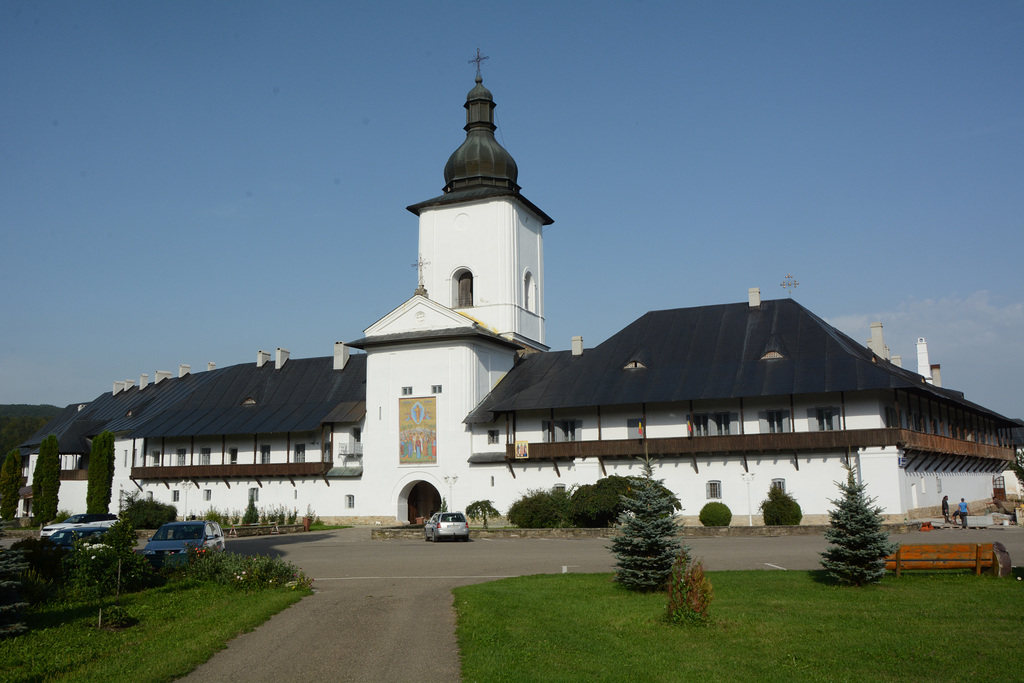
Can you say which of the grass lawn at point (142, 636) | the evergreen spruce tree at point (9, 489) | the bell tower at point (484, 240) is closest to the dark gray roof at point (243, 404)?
the evergreen spruce tree at point (9, 489)

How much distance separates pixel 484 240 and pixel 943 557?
37.3 metres

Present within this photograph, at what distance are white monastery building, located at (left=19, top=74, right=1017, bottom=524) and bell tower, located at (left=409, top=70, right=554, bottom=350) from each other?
0.12 meters

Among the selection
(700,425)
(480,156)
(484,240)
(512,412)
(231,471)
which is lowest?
(231,471)

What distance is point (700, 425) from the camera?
4059 cm

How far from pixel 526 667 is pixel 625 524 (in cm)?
620

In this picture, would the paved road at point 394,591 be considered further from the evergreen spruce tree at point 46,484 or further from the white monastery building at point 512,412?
the evergreen spruce tree at point 46,484

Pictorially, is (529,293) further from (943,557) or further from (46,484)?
(943,557)

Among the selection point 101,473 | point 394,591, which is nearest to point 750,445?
point 394,591

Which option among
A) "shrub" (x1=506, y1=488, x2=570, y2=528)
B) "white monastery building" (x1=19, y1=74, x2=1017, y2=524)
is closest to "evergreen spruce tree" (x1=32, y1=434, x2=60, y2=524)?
"white monastery building" (x1=19, y1=74, x2=1017, y2=524)

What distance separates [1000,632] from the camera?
473 inches

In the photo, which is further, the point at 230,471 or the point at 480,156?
the point at 480,156

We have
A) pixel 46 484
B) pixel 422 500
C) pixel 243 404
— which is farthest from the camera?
pixel 243 404

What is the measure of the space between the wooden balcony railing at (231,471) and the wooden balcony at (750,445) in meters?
12.0

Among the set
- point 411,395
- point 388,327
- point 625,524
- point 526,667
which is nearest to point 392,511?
point 411,395
